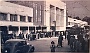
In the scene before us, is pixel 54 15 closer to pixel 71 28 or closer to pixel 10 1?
pixel 71 28

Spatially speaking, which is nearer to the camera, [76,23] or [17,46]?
[76,23]

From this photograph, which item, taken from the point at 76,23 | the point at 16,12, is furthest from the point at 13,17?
the point at 76,23

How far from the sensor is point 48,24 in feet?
10.0

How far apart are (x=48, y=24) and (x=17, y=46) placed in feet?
1.97

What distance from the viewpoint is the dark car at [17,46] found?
313 centimetres

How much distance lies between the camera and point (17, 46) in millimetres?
3164

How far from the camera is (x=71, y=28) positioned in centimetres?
306

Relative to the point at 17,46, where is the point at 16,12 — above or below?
above

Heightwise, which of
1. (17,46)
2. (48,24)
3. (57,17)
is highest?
(57,17)

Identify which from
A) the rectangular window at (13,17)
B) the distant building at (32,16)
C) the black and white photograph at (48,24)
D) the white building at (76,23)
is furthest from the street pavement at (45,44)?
the rectangular window at (13,17)

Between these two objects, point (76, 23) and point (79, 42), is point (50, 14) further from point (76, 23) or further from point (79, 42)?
point (79, 42)

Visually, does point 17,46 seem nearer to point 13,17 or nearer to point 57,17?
point 13,17

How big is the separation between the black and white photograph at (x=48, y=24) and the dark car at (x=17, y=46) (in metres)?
0.02

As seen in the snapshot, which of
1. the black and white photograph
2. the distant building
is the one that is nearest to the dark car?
the black and white photograph
